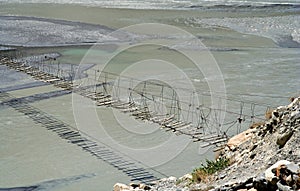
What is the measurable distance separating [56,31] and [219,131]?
65.8 feet

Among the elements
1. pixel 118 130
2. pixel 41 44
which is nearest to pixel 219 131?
pixel 118 130

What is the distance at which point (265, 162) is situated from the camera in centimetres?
666

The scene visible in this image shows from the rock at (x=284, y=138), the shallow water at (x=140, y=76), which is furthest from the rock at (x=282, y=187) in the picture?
the shallow water at (x=140, y=76)

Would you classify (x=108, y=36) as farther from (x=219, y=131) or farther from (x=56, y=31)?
(x=219, y=131)

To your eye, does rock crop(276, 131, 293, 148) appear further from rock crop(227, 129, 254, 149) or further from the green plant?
rock crop(227, 129, 254, 149)

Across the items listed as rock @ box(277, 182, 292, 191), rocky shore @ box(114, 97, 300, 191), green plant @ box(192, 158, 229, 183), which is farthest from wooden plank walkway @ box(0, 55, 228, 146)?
rock @ box(277, 182, 292, 191)

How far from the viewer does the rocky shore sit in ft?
18.6

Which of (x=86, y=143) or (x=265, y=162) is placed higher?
(x=265, y=162)

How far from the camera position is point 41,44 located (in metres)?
26.7

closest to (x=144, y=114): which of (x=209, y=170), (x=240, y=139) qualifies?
(x=240, y=139)

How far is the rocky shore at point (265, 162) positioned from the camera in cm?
566

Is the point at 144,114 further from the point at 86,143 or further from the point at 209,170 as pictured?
the point at 209,170

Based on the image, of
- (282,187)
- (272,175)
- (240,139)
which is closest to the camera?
(282,187)

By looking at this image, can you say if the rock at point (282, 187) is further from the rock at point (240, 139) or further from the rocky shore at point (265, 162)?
the rock at point (240, 139)
